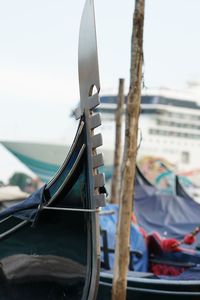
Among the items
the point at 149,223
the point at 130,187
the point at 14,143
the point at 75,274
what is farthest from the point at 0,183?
the point at 14,143

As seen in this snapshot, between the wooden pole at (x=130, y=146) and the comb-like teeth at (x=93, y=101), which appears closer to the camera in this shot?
the comb-like teeth at (x=93, y=101)

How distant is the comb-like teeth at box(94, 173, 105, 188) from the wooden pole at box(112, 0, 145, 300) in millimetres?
734

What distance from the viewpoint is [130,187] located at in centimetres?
307

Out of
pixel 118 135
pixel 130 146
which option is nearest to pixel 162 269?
pixel 130 146

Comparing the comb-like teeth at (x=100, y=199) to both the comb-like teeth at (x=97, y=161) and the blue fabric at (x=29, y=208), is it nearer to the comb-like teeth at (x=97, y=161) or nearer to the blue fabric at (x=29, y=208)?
the comb-like teeth at (x=97, y=161)

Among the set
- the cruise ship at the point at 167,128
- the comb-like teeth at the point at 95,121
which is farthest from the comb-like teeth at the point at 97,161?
the cruise ship at the point at 167,128

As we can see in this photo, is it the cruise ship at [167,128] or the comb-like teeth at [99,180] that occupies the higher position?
the comb-like teeth at [99,180]

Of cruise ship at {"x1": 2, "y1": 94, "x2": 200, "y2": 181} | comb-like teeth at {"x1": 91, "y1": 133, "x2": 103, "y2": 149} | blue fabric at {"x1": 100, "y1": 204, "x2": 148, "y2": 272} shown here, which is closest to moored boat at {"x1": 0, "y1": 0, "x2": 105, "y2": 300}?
comb-like teeth at {"x1": 91, "y1": 133, "x2": 103, "y2": 149}

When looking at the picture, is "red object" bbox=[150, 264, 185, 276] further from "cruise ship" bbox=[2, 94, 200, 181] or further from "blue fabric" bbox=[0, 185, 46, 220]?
"cruise ship" bbox=[2, 94, 200, 181]

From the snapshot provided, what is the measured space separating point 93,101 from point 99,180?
350 mm

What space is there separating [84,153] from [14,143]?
1366cm

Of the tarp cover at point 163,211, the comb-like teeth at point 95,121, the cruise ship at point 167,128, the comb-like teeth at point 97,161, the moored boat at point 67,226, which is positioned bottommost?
the cruise ship at point 167,128

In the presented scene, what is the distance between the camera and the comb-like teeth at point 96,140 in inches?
91.7

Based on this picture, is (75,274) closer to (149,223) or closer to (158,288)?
(158,288)
